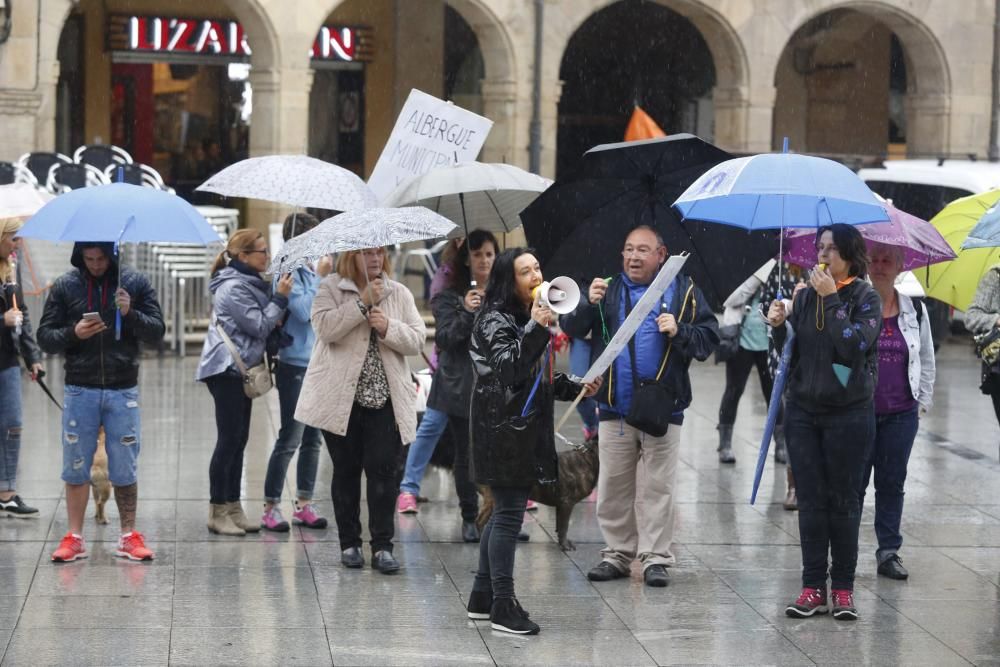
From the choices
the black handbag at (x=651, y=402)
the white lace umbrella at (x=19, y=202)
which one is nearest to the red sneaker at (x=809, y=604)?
the black handbag at (x=651, y=402)

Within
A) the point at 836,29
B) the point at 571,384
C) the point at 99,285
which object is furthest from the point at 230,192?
the point at 836,29

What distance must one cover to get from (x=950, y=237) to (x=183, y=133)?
638 inches

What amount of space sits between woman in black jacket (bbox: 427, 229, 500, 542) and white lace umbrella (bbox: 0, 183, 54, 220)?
A: 2.44 metres

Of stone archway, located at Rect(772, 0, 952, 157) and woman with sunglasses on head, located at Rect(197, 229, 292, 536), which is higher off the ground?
stone archway, located at Rect(772, 0, 952, 157)

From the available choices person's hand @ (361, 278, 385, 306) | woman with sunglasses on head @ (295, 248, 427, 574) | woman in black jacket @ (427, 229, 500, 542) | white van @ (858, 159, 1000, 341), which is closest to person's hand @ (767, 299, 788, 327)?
woman in black jacket @ (427, 229, 500, 542)

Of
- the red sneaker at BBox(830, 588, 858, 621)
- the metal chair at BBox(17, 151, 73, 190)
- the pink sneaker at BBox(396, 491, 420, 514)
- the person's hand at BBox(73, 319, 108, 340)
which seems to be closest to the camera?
the red sneaker at BBox(830, 588, 858, 621)

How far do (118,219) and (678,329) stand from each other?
2640mm

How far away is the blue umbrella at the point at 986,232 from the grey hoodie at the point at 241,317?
11.0ft

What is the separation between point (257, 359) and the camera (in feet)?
27.7

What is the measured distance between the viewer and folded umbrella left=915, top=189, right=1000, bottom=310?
8.45 meters

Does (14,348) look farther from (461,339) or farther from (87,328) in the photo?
(461,339)

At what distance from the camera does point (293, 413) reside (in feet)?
29.3

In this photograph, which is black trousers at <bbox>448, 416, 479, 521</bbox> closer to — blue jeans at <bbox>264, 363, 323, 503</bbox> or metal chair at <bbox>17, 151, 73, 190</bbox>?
blue jeans at <bbox>264, 363, 323, 503</bbox>

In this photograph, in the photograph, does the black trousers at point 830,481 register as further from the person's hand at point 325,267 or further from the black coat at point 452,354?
the person's hand at point 325,267
